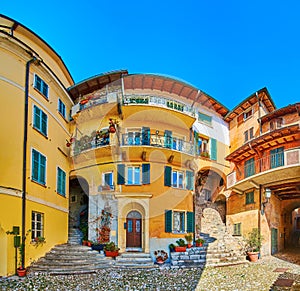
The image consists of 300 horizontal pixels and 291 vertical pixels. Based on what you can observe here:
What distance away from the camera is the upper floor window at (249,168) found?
71.3 ft

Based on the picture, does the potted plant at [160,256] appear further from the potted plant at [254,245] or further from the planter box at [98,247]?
the potted plant at [254,245]

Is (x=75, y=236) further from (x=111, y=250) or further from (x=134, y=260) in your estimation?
(x=134, y=260)

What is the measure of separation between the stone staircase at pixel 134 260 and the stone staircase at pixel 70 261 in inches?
20.4

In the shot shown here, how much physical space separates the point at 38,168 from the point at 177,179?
8281mm

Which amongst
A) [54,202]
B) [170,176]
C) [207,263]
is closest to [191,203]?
[170,176]

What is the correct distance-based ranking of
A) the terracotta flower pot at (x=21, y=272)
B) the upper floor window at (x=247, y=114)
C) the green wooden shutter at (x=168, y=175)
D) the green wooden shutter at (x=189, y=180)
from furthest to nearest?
the upper floor window at (x=247, y=114), the green wooden shutter at (x=189, y=180), the green wooden shutter at (x=168, y=175), the terracotta flower pot at (x=21, y=272)

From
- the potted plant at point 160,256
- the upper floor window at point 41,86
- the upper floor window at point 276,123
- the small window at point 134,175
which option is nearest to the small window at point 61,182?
the small window at point 134,175

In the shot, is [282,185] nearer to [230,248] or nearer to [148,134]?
[230,248]

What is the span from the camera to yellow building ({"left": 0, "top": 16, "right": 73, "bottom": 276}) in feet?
43.4

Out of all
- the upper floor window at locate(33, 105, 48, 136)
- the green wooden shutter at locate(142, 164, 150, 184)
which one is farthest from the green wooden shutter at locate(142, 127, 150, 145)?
the upper floor window at locate(33, 105, 48, 136)

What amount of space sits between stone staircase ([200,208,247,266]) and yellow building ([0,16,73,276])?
839 centimetres

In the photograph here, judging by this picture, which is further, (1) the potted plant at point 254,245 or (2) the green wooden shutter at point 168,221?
(1) the potted plant at point 254,245

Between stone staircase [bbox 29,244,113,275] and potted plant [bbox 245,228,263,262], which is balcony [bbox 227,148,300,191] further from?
stone staircase [bbox 29,244,113,275]

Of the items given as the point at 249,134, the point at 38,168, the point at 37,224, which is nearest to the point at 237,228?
the point at 249,134
